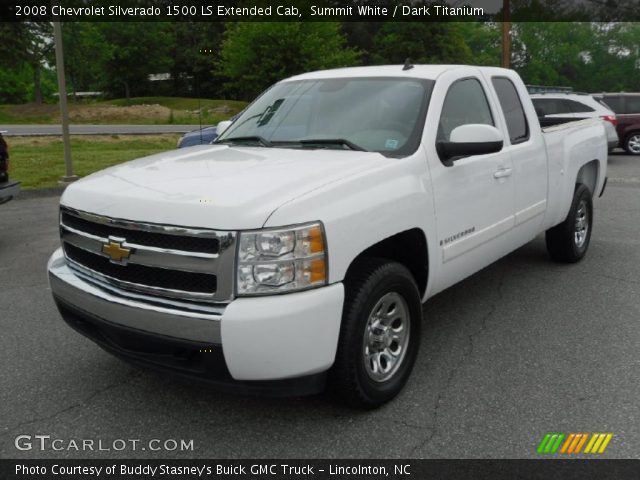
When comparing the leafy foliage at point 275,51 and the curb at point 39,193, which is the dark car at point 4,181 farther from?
the curb at point 39,193

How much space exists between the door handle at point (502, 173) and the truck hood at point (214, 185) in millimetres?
1166

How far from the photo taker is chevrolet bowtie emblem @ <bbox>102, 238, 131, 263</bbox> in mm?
3078

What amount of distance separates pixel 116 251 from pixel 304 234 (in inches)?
37.8

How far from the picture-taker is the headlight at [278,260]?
2.82 metres

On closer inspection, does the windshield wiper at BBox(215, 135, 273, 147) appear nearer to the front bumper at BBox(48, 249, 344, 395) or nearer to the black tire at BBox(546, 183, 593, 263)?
the front bumper at BBox(48, 249, 344, 395)

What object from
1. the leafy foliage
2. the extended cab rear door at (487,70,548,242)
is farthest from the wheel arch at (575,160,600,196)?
the leafy foliage

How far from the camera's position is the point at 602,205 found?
977 centimetres

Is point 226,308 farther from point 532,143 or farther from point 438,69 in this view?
point 532,143

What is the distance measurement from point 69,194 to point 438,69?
8.36ft

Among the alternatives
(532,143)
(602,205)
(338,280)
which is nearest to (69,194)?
(338,280)

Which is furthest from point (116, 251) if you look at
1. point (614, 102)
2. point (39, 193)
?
point (614, 102)

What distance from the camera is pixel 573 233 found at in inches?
241

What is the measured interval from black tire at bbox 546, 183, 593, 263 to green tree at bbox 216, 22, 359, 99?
33.7 m

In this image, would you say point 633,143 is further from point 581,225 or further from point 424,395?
point 424,395
